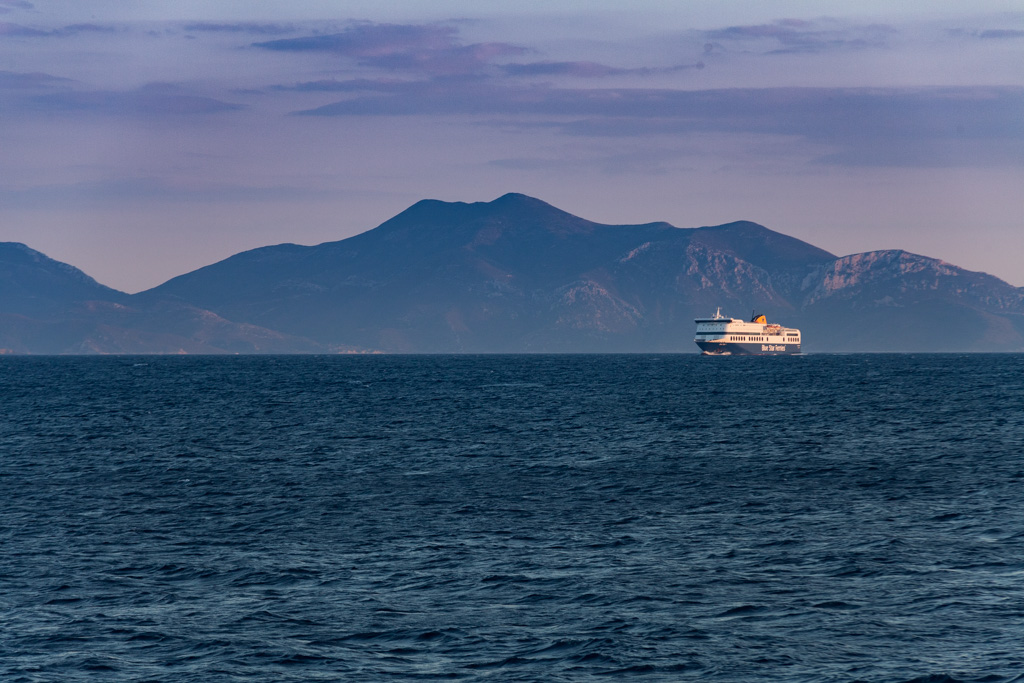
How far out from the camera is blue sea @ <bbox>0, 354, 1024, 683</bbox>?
22875 millimetres

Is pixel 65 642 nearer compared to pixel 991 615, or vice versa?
pixel 65 642

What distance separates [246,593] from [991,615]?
18371 mm

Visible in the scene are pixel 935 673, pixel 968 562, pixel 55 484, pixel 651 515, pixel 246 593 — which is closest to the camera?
pixel 935 673

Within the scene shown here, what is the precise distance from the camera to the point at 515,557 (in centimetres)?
3241

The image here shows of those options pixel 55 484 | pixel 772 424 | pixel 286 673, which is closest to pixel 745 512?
pixel 286 673

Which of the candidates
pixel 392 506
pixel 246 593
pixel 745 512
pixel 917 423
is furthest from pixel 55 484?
pixel 917 423

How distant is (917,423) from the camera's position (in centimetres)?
8031

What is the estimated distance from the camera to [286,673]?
21.9 metres

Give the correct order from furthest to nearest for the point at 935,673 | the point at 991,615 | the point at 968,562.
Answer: the point at 968,562, the point at 991,615, the point at 935,673

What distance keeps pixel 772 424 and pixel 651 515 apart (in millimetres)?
42679

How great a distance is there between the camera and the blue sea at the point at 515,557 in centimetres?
2288

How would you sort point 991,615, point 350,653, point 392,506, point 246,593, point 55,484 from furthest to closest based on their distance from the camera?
point 55,484
point 392,506
point 246,593
point 991,615
point 350,653

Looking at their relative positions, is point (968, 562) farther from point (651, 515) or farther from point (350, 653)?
point (350, 653)

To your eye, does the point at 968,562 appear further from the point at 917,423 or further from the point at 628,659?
the point at 917,423
